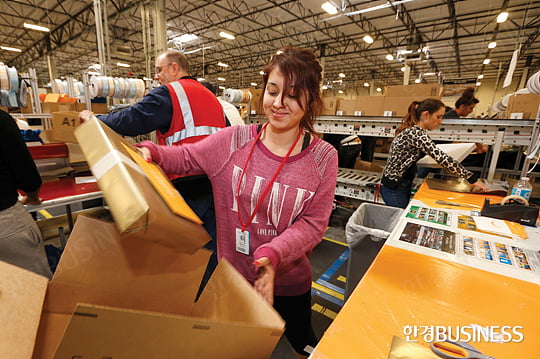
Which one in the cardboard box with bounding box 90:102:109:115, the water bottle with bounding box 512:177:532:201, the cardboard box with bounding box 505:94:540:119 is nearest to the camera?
the water bottle with bounding box 512:177:532:201

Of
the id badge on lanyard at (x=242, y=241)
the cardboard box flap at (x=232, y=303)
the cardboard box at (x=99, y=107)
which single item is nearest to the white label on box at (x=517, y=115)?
the id badge on lanyard at (x=242, y=241)

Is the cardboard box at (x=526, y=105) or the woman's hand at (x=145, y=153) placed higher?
the cardboard box at (x=526, y=105)

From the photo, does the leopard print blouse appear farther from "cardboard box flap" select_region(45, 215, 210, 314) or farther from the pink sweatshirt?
"cardboard box flap" select_region(45, 215, 210, 314)

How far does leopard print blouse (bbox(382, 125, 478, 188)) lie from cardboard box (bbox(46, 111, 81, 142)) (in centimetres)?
225

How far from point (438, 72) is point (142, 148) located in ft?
53.8

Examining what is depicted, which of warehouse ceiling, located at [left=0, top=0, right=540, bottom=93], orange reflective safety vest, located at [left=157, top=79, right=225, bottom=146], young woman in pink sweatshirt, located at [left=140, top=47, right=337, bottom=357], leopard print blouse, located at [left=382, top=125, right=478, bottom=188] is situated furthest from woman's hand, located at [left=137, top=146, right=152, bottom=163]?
warehouse ceiling, located at [left=0, top=0, right=540, bottom=93]

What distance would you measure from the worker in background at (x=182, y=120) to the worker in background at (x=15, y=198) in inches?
17.6

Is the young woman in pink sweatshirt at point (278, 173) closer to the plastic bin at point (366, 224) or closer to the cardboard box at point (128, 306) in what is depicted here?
the cardboard box at point (128, 306)

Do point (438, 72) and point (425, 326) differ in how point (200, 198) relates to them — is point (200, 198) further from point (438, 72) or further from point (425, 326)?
point (438, 72)

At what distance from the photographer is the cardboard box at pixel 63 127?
137 cm

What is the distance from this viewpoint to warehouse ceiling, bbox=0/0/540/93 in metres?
7.34

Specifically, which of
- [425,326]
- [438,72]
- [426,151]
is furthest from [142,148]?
[438,72]

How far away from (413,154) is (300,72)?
1679 millimetres

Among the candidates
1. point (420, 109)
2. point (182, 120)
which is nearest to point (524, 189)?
point (420, 109)
